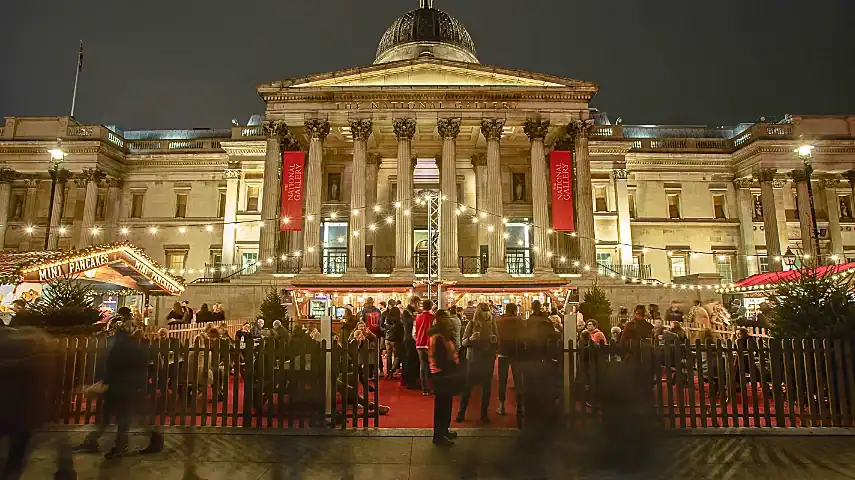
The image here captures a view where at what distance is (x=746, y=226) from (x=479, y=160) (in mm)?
20219

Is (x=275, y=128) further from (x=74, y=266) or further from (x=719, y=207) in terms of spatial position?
(x=719, y=207)

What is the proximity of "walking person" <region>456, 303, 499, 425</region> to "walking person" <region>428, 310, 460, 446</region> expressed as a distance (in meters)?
1.18

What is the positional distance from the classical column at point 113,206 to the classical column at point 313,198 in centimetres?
1758

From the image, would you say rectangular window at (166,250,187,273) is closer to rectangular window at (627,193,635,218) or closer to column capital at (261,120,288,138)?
column capital at (261,120,288,138)

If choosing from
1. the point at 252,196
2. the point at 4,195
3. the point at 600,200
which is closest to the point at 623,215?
the point at 600,200

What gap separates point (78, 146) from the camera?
115 feet

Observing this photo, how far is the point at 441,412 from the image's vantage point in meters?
6.58

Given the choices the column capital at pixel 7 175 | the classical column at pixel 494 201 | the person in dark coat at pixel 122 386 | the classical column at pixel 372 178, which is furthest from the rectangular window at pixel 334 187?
the person in dark coat at pixel 122 386

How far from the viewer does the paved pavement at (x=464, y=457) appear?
5547 mm

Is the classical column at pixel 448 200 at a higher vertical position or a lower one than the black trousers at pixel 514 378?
higher

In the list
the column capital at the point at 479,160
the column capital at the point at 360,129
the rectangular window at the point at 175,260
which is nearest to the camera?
the column capital at the point at 360,129

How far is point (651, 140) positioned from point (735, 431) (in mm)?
34697

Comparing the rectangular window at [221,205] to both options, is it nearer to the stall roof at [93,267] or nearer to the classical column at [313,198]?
the classical column at [313,198]

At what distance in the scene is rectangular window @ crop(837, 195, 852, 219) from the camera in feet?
123
